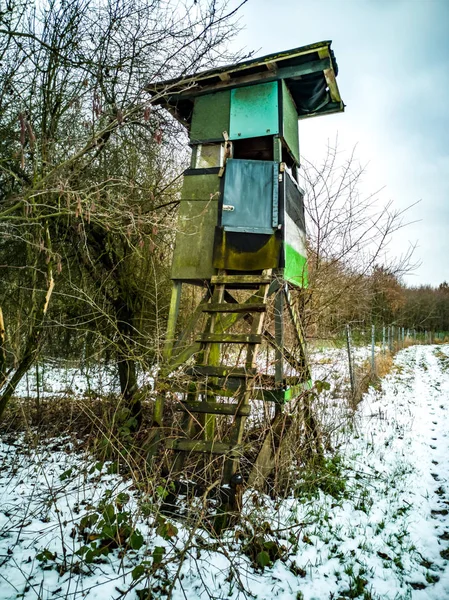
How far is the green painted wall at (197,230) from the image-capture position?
216 inches

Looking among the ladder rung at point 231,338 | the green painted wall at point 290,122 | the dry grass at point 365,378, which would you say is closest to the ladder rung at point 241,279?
the ladder rung at point 231,338

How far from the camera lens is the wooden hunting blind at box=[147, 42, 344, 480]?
4793 mm

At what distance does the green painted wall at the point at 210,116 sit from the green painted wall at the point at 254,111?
0.12m

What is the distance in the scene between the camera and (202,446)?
3684 mm

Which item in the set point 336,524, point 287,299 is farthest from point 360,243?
point 336,524

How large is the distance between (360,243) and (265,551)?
461 centimetres

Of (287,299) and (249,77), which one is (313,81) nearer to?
(249,77)

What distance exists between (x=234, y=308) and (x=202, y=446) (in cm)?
174

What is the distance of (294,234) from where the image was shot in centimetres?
569

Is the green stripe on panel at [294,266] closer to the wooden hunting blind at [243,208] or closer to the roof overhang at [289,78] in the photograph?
the wooden hunting blind at [243,208]

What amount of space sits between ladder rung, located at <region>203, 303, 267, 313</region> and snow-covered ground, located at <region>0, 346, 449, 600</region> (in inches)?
79.2

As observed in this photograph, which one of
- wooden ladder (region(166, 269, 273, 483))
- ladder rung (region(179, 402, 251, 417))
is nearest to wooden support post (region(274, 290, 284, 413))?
wooden ladder (region(166, 269, 273, 483))

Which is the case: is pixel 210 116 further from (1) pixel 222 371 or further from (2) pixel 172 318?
(1) pixel 222 371

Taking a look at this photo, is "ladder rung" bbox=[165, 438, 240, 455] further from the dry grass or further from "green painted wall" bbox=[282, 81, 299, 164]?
"green painted wall" bbox=[282, 81, 299, 164]
